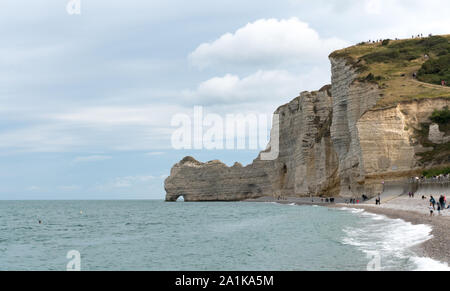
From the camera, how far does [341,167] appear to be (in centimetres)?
Answer: 7906

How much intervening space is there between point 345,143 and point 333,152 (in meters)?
12.1

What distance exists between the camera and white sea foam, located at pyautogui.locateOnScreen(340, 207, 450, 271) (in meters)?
17.5

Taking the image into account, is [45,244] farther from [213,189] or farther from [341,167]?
[213,189]

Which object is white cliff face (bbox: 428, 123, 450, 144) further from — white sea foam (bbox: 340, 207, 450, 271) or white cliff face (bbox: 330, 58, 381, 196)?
white sea foam (bbox: 340, 207, 450, 271)

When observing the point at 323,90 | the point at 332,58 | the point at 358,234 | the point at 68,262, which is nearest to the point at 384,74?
the point at 332,58

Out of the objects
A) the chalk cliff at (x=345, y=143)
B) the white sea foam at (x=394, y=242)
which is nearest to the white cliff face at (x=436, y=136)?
the chalk cliff at (x=345, y=143)

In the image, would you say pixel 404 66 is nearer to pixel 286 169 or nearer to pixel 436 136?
pixel 436 136

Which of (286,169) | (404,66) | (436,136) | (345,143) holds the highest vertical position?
(404,66)

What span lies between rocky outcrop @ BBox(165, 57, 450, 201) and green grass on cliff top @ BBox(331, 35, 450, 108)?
1693 mm

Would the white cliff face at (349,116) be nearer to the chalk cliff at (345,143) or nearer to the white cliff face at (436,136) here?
the chalk cliff at (345,143)

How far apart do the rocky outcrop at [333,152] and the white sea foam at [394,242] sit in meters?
30.7

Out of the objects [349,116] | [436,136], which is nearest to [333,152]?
[349,116]

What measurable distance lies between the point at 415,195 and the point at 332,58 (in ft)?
125

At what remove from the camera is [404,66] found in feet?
268
